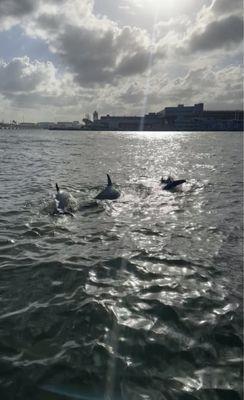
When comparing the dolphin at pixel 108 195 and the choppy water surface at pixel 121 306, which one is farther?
the dolphin at pixel 108 195

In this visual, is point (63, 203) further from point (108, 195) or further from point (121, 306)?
point (121, 306)

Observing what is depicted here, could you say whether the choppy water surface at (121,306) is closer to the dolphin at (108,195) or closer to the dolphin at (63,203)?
the dolphin at (63,203)

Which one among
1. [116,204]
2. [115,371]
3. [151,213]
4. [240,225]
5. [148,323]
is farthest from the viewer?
[116,204]

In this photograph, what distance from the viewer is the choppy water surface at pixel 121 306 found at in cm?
561

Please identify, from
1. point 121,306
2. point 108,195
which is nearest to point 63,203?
point 108,195

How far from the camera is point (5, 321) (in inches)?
278

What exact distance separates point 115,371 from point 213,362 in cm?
168

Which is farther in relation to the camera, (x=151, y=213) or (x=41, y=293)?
(x=151, y=213)

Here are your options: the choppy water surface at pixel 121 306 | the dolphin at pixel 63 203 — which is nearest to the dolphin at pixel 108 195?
the dolphin at pixel 63 203

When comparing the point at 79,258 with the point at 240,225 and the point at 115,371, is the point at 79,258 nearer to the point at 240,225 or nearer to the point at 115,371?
the point at 115,371

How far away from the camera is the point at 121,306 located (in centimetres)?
772

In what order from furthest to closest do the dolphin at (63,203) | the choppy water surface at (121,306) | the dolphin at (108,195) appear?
the dolphin at (108,195) → the dolphin at (63,203) → the choppy water surface at (121,306)

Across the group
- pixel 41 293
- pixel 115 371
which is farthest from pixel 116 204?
pixel 115 371

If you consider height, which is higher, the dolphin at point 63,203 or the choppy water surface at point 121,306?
the dolphin at point 63,203
